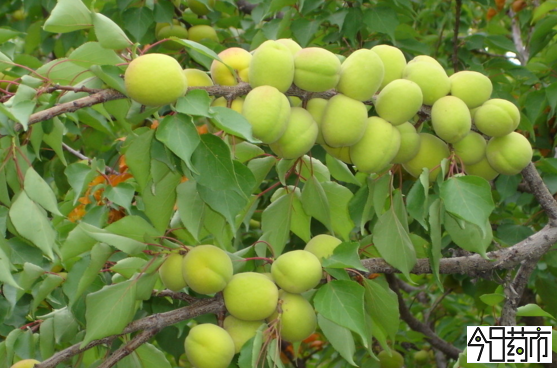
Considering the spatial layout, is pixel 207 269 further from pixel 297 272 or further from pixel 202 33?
pixel 202 33

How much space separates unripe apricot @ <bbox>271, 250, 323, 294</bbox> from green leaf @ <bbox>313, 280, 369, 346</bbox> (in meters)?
0.05

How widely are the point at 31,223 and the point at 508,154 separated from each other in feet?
3.00

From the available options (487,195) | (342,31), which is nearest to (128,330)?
(487,195)

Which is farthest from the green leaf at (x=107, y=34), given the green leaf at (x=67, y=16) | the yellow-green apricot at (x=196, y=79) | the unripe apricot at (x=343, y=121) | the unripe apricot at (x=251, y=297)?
the unripe apricot at (x=251, y=297)

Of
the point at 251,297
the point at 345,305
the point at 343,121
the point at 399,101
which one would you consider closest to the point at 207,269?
the point at 251,297

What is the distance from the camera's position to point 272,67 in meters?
1.08

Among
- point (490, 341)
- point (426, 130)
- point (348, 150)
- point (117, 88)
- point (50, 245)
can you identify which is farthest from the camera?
point (426, 130)

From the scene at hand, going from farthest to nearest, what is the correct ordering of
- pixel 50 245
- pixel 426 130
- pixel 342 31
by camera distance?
1. pixel 342 31
2. pixel 426 130
3. pixel 50 245

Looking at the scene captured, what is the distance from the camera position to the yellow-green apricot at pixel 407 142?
3.97ft

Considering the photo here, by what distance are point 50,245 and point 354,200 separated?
660 mm

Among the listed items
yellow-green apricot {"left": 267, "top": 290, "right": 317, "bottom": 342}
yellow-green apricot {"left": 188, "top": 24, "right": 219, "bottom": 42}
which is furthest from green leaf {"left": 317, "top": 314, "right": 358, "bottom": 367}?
yellow-green apricot {"left": 188, "top": 24, "right": 219, "bottom": 42}

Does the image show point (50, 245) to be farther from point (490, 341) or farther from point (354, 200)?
point (490, 341)

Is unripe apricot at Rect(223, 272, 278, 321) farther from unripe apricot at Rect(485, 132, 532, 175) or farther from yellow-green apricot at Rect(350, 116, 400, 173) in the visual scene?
unripe apricot at Rect(485, 132, 532, 175)

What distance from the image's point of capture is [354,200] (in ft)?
4.59
